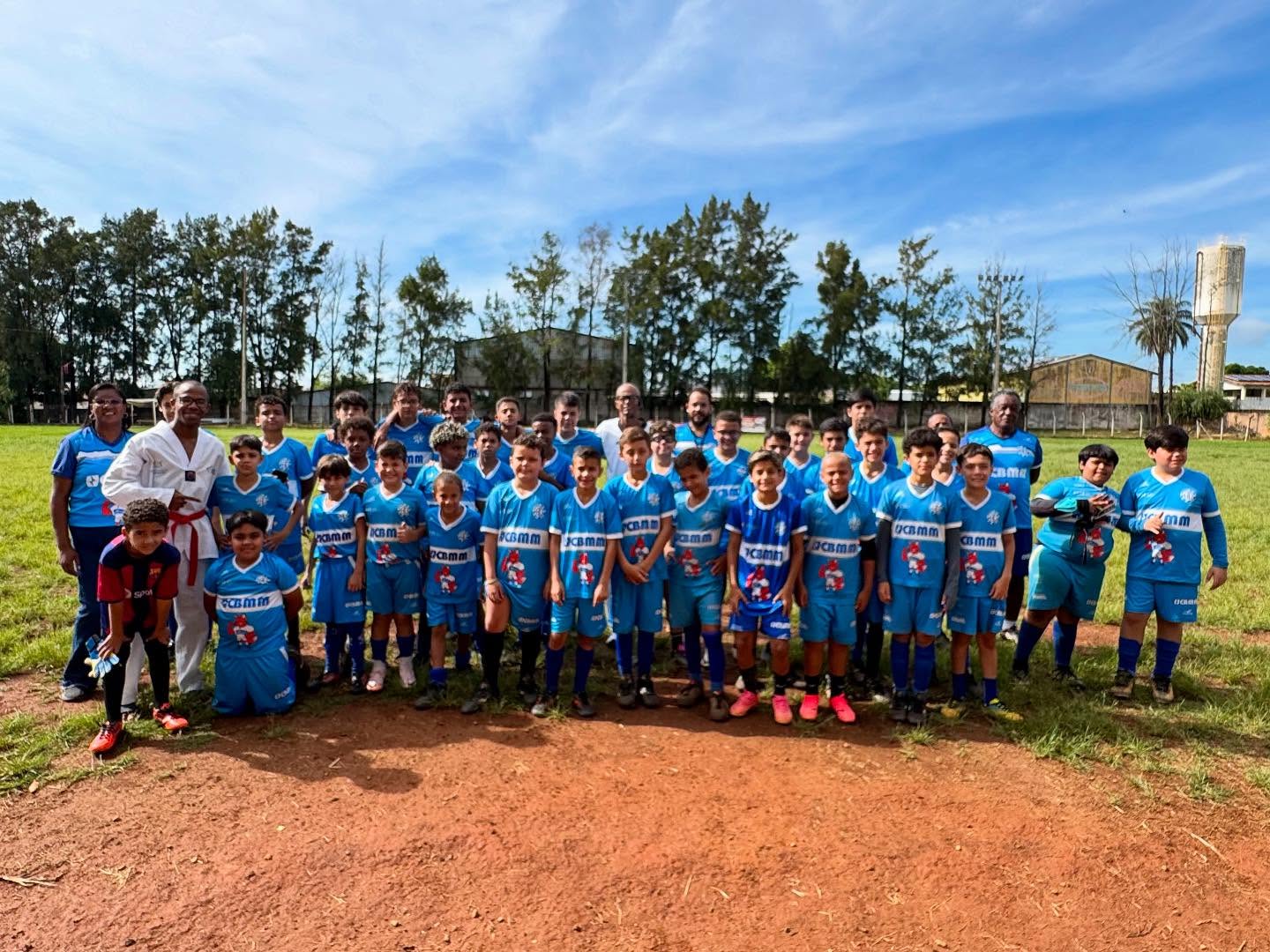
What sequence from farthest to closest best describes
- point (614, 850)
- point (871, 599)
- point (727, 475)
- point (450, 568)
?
point (727, 475), point (871, 599), point (450, 568), point (614, 850)

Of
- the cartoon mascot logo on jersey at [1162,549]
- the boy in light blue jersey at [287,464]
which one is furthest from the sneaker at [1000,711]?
the boy in light blue jersey at [287,464]

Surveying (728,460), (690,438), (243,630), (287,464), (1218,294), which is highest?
(1218,294)

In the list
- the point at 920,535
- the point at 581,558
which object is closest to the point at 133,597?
the point at 581,558

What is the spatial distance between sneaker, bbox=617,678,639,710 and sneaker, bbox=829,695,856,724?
1.25 metres

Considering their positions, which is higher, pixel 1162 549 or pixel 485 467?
pixel 485 467

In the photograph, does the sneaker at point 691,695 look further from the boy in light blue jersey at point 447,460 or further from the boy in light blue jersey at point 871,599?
the boy in light blue jersey at point 447,460

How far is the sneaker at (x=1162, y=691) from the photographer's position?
17.4 ft

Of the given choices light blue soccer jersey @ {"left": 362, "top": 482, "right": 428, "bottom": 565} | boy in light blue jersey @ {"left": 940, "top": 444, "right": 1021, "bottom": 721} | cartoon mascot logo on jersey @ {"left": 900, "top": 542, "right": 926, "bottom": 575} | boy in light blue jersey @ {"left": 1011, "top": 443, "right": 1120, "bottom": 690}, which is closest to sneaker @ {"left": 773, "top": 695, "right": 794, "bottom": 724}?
boy in light blue jersey @ {"left": 940, "top": 444, "right": 1021, "bottom": 721}

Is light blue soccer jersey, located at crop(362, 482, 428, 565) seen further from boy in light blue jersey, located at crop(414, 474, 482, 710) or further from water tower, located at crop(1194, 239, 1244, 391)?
water tower, located at crop(1194, 239, 1244, 391)

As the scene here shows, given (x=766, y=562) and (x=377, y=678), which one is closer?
(x=766, y=562)

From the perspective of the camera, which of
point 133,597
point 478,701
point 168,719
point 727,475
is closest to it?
point 133,597

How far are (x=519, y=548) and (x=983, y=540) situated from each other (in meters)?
2.90

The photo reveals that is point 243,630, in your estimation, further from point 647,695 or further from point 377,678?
point 647,695

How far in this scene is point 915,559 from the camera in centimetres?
484
